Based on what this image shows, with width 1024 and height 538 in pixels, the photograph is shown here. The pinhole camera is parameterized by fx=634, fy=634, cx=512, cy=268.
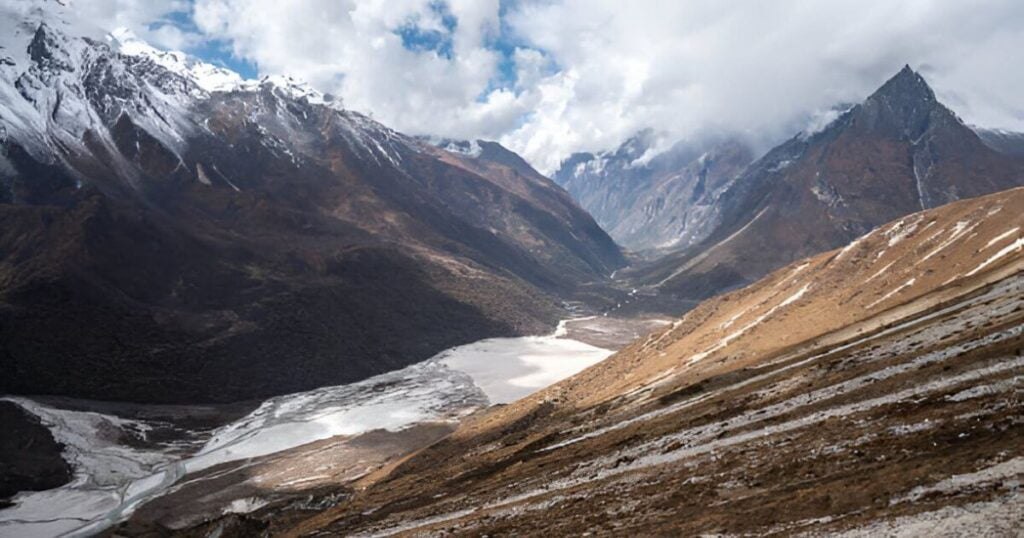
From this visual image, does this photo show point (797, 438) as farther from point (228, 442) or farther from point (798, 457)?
point (228, 442)

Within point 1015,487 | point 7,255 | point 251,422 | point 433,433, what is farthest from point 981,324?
point 7,255

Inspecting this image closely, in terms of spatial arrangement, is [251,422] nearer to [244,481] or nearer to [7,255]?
[244,481]

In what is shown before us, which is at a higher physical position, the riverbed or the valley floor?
the riverbed

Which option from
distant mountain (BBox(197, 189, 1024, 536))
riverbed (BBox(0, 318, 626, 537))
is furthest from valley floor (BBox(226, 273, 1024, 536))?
riverbed (BBox(0, 318, 626, 537))

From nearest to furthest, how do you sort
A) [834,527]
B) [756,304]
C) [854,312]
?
[834,527], [854,312], [756,304]

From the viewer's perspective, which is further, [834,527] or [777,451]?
[777,451]

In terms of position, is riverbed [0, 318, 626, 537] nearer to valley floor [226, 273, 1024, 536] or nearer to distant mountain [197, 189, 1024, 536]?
distant mountain [197, 189, 1024, 536]

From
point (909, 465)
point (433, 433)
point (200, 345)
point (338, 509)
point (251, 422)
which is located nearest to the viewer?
point (909, 465)

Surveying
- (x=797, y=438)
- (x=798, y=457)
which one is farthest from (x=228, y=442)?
(x=798, y=457)
